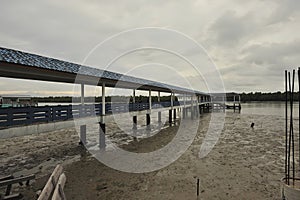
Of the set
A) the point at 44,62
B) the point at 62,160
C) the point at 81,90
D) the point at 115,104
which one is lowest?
the point at 62,160

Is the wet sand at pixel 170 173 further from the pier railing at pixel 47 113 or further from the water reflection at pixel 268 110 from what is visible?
the water reflection at pixel 268 110

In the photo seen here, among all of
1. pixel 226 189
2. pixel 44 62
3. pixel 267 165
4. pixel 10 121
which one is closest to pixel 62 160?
pixel 10 121

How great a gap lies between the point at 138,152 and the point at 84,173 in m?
4.14

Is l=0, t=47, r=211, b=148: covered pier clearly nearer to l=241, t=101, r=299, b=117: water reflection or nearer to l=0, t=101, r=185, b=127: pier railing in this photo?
l=0, t=101, r=185, b=127: pier railing

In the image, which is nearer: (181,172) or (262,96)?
(181,172)

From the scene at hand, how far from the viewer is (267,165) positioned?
32.7ft

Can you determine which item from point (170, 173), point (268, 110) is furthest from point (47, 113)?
point (268, 110)

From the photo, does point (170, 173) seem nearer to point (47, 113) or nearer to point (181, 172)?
point (181, 172)

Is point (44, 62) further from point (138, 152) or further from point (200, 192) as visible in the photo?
point (200, 192)

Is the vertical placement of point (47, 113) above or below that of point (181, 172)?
above

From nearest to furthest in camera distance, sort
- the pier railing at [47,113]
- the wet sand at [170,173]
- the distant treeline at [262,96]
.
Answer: the wet sand at [170,173], the pier railing at [47,113], the distant treeline at [262,96]

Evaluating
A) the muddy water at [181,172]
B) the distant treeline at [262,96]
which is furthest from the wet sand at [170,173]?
the distant treeline at [262,96]

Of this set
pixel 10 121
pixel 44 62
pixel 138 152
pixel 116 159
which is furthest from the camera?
pixel 138 152

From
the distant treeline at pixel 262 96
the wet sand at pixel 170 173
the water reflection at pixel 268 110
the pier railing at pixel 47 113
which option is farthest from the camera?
the distant treeline at pixel 262 96
